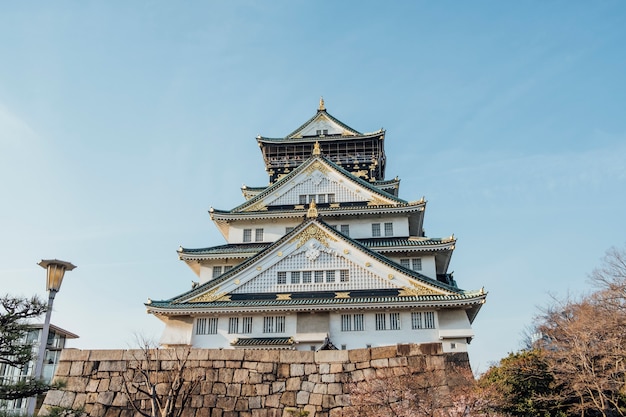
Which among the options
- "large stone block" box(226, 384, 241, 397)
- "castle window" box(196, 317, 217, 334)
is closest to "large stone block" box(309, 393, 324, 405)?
"large stone block" box(226, 384, 241, 397)

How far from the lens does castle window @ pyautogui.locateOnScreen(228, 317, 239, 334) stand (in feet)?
86.9

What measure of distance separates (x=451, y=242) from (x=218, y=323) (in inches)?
530

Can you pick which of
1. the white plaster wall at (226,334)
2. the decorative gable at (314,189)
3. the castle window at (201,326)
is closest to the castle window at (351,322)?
the white plaster wall at (226,334)

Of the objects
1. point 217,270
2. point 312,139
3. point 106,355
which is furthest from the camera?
point 312,139

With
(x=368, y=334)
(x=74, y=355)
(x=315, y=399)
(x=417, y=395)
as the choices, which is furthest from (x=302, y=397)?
(x=368, y=334)

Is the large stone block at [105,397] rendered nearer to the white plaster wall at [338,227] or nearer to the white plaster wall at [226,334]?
the white plaster wall at [226,334]

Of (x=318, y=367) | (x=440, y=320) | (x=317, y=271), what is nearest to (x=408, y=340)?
(x=440, y=320)

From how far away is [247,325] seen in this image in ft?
87.1

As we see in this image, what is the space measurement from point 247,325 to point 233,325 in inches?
28.4

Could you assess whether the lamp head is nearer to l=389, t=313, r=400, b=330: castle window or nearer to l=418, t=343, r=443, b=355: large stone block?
l=418, t=343, r=443, b=355: large stone block

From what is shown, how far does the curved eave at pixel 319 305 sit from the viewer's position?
25.0 metres

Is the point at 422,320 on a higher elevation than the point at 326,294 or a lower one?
lower

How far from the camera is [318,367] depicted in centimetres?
1478

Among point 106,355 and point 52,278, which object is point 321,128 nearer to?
point 106,355
